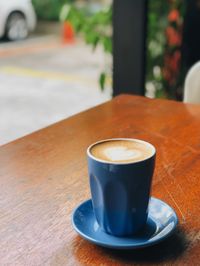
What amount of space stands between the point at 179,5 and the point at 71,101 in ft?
3.65

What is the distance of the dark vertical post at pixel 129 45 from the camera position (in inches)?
97.7

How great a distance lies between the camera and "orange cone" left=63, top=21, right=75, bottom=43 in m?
3.00

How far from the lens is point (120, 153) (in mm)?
725

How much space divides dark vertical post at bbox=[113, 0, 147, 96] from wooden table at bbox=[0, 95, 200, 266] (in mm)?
A: 1090

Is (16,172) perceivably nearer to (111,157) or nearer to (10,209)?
(10,209)

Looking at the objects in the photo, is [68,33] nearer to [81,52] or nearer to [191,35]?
[81,52]

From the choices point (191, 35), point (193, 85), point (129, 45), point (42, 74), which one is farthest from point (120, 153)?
point (42, 74)

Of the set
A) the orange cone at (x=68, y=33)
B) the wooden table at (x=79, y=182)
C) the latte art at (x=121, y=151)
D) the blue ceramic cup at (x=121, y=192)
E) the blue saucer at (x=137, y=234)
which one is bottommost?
the orange cone at (x=68, y=33)

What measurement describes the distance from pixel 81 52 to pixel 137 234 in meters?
3.30

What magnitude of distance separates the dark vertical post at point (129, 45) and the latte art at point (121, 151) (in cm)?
182

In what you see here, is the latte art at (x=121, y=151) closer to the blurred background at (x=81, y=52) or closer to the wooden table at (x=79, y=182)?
the wooden table at (x=79, y=182)

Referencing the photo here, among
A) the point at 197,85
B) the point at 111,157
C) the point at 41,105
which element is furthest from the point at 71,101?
the point at 111,157

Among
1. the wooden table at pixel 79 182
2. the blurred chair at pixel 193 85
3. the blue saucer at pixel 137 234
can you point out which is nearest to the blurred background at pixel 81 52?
the blurred chair at pixel 193 85

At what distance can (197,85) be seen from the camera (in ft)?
5.66
